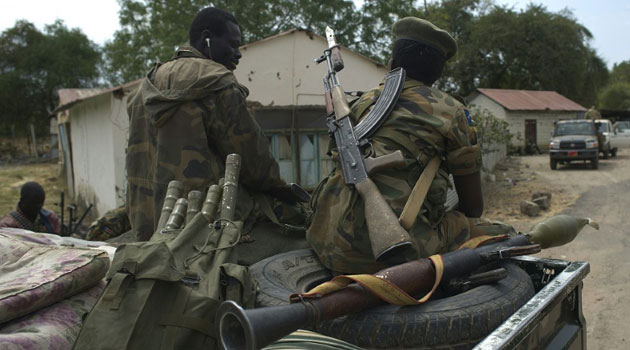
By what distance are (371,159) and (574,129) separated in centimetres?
1864

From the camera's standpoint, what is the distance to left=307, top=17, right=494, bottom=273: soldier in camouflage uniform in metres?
2.19

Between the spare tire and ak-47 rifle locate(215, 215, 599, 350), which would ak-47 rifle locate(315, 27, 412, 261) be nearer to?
ak-47 rifle locate(215, 215, 599, 350)

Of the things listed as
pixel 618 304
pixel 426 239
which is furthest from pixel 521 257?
pixel 618 304

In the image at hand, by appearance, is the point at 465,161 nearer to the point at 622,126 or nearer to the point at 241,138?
the point at 241,138

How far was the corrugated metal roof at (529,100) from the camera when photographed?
28031 millimetres

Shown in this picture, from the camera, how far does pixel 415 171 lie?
224 cm

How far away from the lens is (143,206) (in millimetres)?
2889

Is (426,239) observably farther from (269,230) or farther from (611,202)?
(611,202)

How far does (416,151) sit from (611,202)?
36.7 feet

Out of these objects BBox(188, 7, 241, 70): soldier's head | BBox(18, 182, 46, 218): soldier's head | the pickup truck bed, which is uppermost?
BBox(188, 7, 241, 70): soldier's head

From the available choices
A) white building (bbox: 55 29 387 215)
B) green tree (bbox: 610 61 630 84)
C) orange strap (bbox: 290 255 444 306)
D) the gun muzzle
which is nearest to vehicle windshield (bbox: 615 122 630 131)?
white building (bbox: 55 29 387 215)

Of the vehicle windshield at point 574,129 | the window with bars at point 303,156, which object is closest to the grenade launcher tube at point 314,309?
the window with bars at point 303,156

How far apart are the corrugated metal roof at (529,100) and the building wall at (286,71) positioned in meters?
20.5

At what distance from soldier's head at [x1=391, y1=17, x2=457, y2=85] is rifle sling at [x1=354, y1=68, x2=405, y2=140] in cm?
10
